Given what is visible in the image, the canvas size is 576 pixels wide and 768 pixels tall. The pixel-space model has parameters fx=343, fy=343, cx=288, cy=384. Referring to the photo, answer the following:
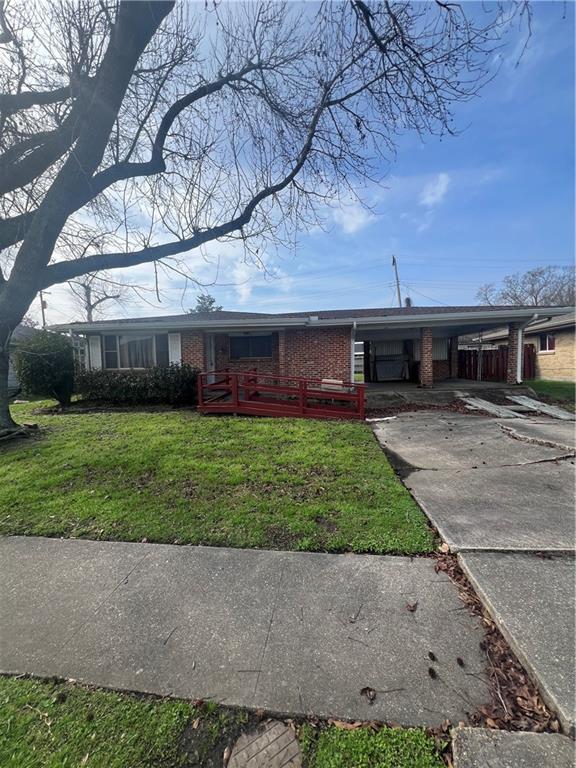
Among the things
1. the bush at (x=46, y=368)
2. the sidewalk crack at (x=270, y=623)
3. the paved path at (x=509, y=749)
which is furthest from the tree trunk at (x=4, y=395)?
the paved path at (x=509, y=749)

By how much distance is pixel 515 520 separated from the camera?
3160mm

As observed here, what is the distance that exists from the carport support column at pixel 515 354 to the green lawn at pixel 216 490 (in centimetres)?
856

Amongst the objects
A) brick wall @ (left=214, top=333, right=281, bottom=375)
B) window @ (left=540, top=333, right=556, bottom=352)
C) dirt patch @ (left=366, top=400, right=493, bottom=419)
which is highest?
window @ (left=540, top=333, right=556, bottom=352)

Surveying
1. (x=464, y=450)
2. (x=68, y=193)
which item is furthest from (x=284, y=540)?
(x=68, y=193)

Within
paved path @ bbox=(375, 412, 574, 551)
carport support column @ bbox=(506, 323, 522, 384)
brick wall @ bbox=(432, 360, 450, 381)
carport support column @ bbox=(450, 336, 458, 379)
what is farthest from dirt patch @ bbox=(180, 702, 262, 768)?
carport support column @ bbox=(450, 336, 458, 379)

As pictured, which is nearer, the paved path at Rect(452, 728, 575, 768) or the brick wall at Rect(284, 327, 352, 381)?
the paved path at Rect(452, 728, 575, 768)

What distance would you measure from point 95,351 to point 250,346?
5.57 metres

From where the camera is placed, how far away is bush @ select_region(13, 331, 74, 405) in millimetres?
10578

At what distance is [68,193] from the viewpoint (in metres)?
4.92

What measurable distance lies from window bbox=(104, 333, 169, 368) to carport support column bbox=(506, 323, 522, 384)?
40.7 feet

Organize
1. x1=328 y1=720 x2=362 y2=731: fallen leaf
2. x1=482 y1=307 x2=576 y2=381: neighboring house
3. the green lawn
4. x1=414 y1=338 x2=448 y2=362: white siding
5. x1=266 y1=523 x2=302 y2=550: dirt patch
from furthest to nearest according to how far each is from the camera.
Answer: x1=414 y1=338 x2=448 y2=362: white siding → x1=482 y1=307 x2=576 y2=381: neighboring house → the green lawn → x1=266 y1=523 x2=302 y2=550: dirt patch → x1=328 y1=720 x2=362 y2=731: fallen leaf

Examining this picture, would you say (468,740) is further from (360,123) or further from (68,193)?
(360,123)

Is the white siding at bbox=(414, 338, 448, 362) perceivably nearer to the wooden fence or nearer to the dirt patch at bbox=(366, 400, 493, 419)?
the wooden fence

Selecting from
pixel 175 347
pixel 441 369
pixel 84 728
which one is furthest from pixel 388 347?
pixel 84 728
